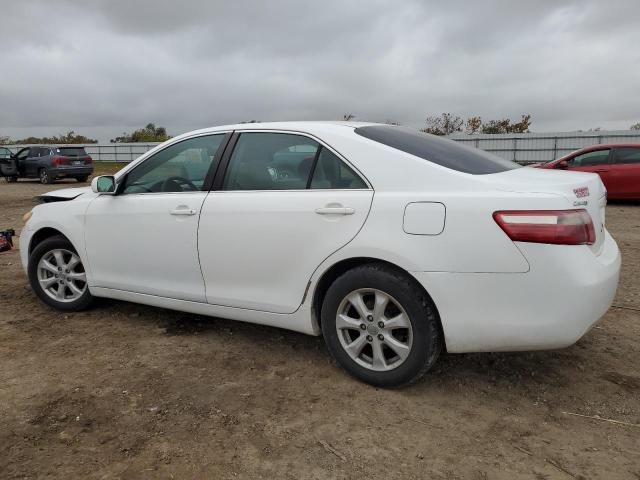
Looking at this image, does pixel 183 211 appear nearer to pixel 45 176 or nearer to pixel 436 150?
pixel 436 150

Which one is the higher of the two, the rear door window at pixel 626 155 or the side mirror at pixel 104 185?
the rear door window at pixel 626 155

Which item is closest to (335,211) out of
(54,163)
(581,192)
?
(581,192)

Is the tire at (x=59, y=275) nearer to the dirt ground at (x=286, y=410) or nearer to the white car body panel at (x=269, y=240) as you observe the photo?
the dirt ground at (x=286, y=410)

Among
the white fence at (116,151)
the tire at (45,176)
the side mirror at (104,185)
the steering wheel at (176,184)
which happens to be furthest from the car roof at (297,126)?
the white fence at (116,151)

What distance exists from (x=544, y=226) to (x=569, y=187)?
340 millimetres

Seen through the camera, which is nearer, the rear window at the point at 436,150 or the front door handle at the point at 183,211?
the rear window at the point at 436,150

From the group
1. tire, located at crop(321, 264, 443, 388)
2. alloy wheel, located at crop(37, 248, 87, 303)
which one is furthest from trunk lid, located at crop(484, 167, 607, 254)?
alloy wheel, located at crop(37, 248, 87, 303)

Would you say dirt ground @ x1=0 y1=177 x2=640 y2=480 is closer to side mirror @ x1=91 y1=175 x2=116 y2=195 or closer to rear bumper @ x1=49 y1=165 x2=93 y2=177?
side mirror @ x1=91 y1=175 x2=116 y2=195

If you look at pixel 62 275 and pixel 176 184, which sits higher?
pixel 176 184

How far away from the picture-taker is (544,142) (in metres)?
26.2

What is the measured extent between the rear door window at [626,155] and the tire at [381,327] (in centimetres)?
1050

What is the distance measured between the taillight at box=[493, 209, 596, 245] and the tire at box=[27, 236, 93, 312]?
338cm

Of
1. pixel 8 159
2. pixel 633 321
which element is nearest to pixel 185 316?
pixel 633 321

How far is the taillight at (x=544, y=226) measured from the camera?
2600mm
